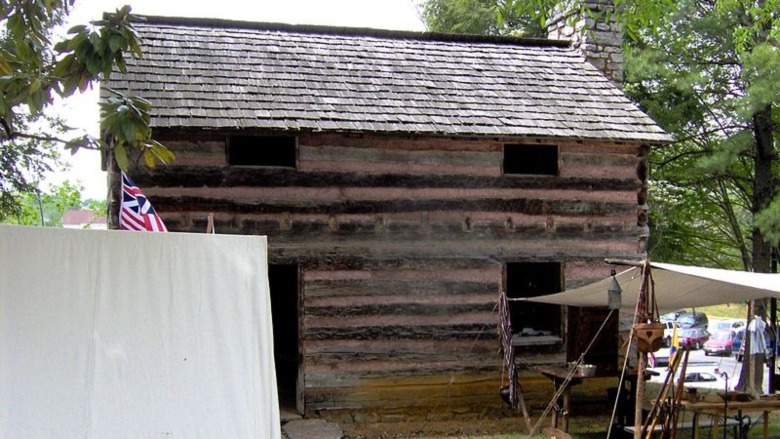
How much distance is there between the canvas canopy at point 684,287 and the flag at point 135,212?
4.31 meters

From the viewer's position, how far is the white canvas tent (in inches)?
179

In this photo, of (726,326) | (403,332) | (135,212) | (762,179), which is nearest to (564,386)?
(403,332)

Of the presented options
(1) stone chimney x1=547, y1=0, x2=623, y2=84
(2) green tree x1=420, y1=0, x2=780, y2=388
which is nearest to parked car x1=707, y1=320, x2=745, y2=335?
(2) green tree x1=420, y1=0, x2=780, y2=388

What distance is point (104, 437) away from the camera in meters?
4.60

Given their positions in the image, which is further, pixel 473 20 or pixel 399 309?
pixel 473 20

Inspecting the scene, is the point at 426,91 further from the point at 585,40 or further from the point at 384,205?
the point at 585,40

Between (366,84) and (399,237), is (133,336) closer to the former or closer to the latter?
(399,237)

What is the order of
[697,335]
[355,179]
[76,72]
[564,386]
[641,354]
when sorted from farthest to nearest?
[697,335] → [355,179] → [564,386] → [641,354] → [76,72]

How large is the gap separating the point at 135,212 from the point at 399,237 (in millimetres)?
3908

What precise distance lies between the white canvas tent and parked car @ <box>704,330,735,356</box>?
2587 centimetres

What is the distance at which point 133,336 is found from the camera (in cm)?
477

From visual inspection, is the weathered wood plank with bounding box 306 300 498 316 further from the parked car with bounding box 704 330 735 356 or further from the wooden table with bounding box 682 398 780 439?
the parked car with bounding box 704 330 735 356

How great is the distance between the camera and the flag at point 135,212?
26.2 ft

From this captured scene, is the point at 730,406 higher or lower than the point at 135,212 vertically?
lower
